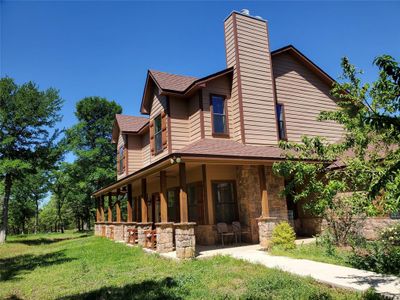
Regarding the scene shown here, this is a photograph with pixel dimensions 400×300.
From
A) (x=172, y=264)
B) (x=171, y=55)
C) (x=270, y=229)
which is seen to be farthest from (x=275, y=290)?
(x=171, y=55)

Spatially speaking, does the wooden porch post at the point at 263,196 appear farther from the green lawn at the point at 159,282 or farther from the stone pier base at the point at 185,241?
the stone pier base at the point at 185,241

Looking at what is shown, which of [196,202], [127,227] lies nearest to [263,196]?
[196,202]

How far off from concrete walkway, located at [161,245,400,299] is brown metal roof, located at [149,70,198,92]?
7375mm

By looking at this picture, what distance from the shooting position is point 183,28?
488 inches

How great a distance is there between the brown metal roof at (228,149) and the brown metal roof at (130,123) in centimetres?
863

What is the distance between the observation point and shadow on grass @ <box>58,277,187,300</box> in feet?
20.1

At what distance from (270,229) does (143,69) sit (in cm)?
1002

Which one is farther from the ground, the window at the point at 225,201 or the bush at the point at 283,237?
the window at the point at 225,201

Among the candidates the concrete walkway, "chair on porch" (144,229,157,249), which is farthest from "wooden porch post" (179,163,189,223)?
"chair on porch" (144,229,157,249)

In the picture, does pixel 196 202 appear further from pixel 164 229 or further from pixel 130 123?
pixel 130 123

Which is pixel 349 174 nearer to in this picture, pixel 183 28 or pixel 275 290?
pixel 275 290

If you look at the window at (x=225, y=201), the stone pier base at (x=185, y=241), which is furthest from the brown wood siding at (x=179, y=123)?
the stone pier base at (x=185, y=241)

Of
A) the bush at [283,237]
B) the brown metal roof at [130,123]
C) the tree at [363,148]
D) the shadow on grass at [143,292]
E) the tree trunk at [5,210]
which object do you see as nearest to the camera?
the tree at [363,148]

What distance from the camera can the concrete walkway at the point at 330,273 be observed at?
5621mm
